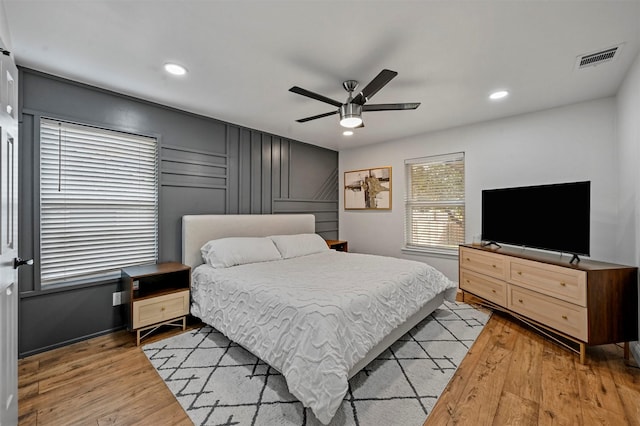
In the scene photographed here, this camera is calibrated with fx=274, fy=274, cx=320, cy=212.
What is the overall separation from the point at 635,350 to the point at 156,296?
4.28 meters

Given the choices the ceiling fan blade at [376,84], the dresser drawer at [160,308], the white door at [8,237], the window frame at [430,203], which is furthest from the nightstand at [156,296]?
the window frame at [430,203]

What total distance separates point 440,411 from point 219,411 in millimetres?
1400

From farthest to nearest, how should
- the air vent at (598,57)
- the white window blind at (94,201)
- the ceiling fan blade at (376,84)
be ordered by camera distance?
the white window blind at (94,201), the air vent at (598,57), the ceiling fan blade at (376,84)

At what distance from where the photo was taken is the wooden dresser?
2273 mm

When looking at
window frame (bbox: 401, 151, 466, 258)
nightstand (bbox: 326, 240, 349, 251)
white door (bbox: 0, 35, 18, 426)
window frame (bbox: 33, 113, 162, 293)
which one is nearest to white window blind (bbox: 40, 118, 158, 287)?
window frame (bbox: 33, 113, 162, 293)

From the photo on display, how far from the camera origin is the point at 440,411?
1740 millimetres

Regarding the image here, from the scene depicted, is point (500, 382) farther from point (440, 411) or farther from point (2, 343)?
point (2, 343)

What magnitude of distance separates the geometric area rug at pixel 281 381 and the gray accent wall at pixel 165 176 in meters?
0.81

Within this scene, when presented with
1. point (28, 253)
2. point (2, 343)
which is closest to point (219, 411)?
point (2, 343)

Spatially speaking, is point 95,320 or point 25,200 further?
point 95,320

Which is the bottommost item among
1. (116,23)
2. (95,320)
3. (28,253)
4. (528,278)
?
(95,320)

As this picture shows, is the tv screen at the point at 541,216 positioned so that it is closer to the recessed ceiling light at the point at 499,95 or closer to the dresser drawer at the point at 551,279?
the dresser drawer at the point at 551,279

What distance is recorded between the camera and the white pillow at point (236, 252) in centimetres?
303

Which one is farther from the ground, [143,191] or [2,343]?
[143,191]
